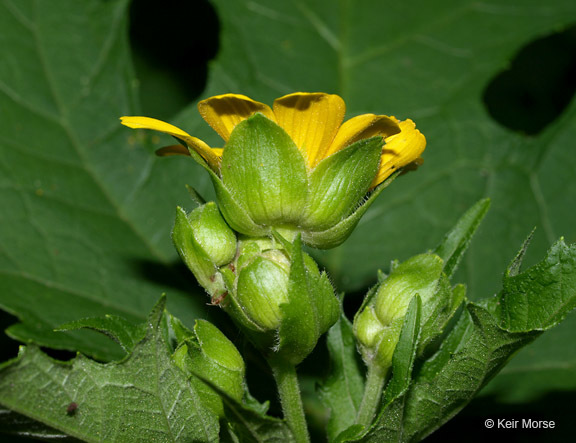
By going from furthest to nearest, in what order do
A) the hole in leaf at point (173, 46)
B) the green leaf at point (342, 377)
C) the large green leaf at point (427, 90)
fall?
the hole in leaf at point (173, 46), the large green leaf at point (427, 90), the green leaf at point (342, 377)

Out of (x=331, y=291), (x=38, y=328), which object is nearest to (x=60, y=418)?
(x=331, y=291)

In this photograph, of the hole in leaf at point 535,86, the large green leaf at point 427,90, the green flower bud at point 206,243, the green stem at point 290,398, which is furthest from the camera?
the hole in leaf at point 535,86

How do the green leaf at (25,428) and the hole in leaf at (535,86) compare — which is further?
the hole in leaf at (535,86)

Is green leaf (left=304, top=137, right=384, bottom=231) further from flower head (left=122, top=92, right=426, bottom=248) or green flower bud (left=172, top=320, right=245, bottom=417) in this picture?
green flower bud (left=172, top=320, right=245, bottom=417)

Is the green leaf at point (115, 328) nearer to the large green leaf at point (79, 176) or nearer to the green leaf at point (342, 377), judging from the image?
the green leaf at point (342, 377)

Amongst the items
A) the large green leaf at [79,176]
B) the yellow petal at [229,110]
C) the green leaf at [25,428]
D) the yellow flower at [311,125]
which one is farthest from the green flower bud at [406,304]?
the large green leaf at [79,176]

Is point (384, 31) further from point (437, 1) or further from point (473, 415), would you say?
point (473, 415)

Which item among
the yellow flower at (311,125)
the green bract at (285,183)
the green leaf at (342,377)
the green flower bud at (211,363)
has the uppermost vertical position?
the yellow flower at (311,125)

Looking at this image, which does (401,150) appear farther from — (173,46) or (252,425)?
(173,46)

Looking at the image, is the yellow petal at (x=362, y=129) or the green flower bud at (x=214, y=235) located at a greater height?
the yellow petal at (x=362, y=129)
